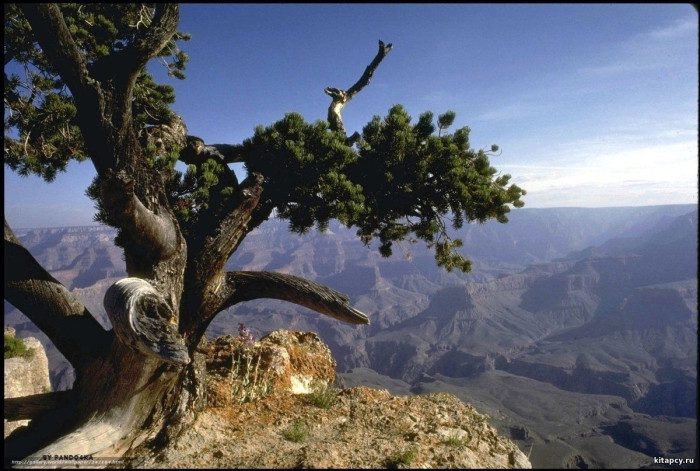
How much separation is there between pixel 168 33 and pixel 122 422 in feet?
19.1

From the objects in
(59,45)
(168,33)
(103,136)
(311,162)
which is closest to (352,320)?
(311,162)

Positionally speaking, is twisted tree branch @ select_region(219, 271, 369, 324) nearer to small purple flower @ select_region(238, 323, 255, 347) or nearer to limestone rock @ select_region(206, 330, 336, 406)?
small purple flower @ select_region(238, 323, 255, 347)

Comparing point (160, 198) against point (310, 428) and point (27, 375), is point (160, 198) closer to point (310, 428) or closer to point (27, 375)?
point (310, 428)

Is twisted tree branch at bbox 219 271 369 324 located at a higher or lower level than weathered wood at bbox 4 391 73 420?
higher

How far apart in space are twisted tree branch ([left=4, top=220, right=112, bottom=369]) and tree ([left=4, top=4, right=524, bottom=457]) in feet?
0.07

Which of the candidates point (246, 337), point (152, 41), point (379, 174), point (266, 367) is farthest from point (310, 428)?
point (152, 41)

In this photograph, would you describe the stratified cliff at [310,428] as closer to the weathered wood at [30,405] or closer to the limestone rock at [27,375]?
the weathered wood at [30,405]

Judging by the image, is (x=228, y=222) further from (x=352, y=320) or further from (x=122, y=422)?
(x=122, y=422)

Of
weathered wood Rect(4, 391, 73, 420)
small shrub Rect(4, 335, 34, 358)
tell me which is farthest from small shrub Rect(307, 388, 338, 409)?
small shrub Rect(4, 335, 34, 358)

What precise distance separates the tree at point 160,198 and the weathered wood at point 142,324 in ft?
0.06

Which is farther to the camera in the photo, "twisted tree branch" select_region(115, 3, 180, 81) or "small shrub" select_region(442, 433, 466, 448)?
"small shrub" select_region(442, 433, 466, 448)

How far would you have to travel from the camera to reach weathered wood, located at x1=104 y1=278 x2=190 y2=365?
15.1 ft

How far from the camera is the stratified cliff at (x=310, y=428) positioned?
5336 mm

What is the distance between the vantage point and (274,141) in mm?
8008
